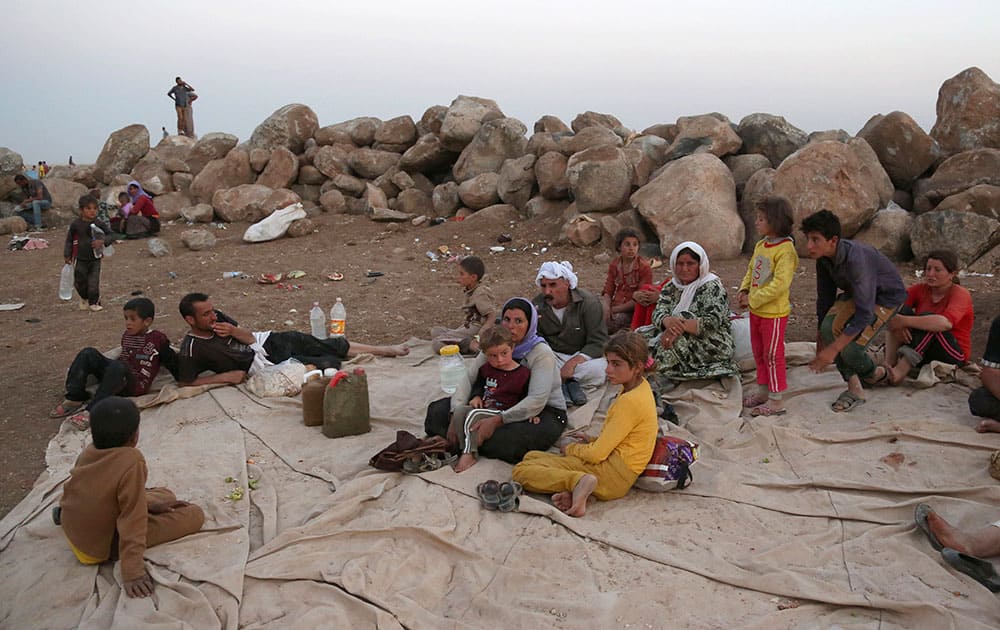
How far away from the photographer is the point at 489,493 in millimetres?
4039

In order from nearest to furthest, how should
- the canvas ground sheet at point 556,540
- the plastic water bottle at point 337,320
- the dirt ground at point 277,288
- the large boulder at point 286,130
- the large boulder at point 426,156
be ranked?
the canvas ground sheet at point 556,540 → the dirt ground at point 277,288 → the plastic water bottle at point 337,320 → the large boulder at point 426,156 → the large boulder at point 286,130

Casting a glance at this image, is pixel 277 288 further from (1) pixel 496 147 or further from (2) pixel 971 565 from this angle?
(2) pixel 971 565

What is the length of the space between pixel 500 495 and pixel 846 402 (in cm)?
268

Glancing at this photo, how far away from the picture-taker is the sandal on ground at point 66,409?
5.54m

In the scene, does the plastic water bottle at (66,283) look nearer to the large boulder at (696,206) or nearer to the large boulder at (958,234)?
the large boulder at (696,206)

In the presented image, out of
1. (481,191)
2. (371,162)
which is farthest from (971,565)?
(371,162)

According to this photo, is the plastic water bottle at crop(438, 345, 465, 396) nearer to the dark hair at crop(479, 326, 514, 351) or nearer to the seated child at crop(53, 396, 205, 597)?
the dark hair at crop(479, 326, 514, 351)

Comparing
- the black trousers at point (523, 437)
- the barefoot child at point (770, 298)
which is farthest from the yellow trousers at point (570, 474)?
the barefoot child at point (770, 298)

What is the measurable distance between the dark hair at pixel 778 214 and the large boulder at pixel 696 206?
4730mm

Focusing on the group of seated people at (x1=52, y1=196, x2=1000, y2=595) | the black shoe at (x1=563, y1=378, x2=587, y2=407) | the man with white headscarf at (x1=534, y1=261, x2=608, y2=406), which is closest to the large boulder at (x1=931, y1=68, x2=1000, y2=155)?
the group of seated people at (x1=52, y1=196, x2=1000, y2=595)

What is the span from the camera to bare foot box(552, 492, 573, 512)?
3918 mm

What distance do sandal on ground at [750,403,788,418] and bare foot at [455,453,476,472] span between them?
2111 mm

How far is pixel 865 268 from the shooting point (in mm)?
4734

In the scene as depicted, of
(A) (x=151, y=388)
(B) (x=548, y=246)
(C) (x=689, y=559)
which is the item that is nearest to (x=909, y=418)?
(C) (x=689, y=559)
